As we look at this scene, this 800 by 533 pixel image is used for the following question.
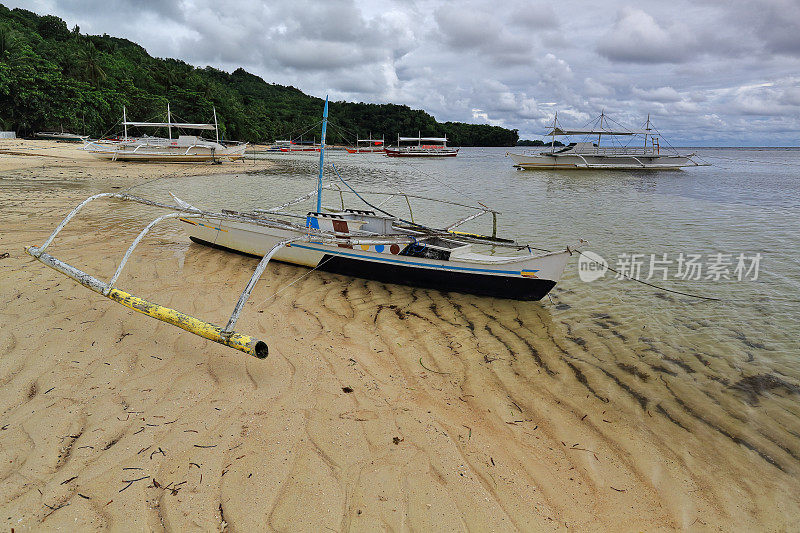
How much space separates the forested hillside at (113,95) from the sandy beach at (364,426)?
314 inches

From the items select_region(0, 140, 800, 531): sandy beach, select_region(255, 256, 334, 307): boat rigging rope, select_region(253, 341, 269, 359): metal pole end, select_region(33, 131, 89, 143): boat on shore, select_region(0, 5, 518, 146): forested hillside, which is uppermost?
select_region(0, 5, 518, 146): forested hillside

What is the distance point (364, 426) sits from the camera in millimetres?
3666

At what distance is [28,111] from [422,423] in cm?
5603

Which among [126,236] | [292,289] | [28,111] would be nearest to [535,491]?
[292,289]

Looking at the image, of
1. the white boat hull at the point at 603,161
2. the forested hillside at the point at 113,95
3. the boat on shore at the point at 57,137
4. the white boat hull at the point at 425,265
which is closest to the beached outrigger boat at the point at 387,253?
the white boat hull at the point at 425,265

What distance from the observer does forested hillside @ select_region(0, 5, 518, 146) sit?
40656mm

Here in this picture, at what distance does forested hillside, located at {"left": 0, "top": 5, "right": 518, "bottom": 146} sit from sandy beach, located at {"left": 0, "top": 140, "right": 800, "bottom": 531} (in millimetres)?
7987

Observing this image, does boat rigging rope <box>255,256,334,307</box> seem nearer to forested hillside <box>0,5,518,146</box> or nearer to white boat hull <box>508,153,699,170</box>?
forested hillside <box>0,5,518,146</box>

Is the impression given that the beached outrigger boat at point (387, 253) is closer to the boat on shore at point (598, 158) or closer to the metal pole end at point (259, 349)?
the metal pole end at point (259, 349)

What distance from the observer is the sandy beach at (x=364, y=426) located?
284cm

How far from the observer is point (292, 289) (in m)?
7.36

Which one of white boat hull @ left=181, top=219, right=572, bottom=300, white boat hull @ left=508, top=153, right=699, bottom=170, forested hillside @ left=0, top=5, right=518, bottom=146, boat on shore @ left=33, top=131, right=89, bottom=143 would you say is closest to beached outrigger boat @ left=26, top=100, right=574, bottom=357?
white boat hull @ left=181, top=219, right=572, bottom=300

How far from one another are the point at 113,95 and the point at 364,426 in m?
65.5

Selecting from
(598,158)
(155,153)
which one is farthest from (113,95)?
(598,158)
